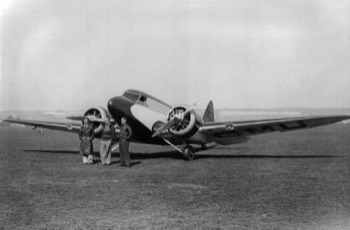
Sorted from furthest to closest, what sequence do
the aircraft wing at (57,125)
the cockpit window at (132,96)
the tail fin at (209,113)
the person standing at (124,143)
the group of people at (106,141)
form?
the tail fin at (209,113), the aircraft wing at (57,125), the cockpit window at (132,96), the group of people at (106,141), the person standing at (124,143)

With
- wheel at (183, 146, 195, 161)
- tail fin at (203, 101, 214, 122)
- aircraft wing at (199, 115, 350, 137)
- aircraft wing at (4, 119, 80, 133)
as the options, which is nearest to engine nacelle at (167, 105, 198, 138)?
wheel at (183, 146, 195, 161)

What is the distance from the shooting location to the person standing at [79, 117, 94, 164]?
46.6ft

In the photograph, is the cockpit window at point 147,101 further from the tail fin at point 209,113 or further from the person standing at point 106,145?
the tail fin at point 209,113

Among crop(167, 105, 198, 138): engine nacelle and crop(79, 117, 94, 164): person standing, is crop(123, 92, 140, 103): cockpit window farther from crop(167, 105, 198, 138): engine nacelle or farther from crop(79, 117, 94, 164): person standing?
crop(79, 117, 94, 164): person standing

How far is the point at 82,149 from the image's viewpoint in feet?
46.7

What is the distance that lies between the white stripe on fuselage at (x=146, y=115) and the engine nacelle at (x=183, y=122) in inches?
19.8

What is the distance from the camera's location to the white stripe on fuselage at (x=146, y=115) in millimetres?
15383

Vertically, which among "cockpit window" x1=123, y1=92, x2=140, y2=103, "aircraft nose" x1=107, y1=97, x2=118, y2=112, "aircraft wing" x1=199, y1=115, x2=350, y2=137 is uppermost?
"cockpit window" x1=123, y1=92, x2=140, y2=103

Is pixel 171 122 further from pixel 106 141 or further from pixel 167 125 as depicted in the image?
pixel 106 141

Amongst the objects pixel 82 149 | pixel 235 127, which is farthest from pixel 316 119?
pixel 82 149

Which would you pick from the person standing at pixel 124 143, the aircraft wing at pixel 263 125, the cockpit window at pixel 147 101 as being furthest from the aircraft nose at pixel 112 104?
the aircraft wing at pixel 263 125

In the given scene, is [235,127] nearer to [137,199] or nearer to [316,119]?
[316,119]

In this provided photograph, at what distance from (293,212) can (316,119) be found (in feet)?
29.7

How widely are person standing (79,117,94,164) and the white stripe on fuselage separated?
1.68 m
